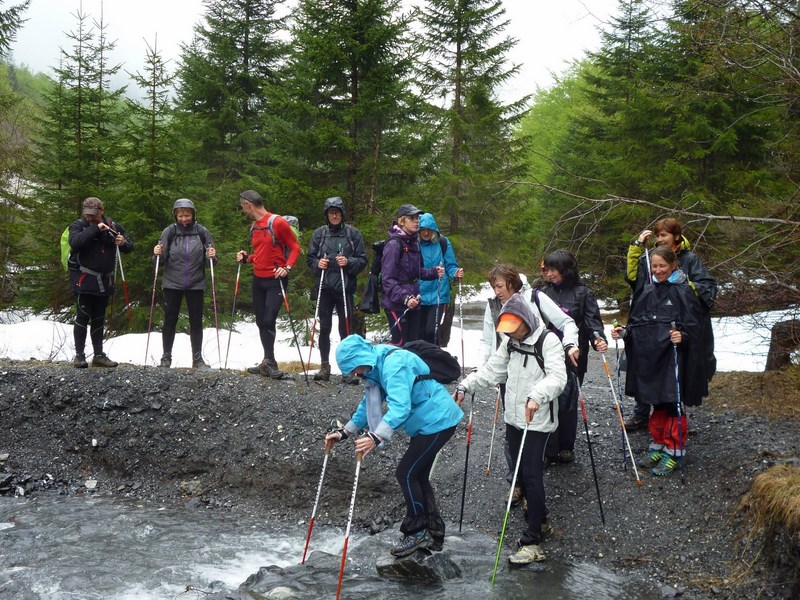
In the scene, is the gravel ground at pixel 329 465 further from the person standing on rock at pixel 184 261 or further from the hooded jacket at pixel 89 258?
the hooded jacket at pixel 89 258

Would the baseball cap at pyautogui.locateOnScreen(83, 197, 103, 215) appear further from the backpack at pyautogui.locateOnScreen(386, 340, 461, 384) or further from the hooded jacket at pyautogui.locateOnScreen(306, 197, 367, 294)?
the backpack at pyautogui.locateOnScreen(386, 340, 461, 384)

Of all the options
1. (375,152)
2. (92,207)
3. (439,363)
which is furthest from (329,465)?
(375,152)

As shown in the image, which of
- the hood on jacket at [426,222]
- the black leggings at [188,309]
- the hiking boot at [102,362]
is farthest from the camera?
the hiking boot at [102,362]

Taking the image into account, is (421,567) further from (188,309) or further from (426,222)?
(188,309)

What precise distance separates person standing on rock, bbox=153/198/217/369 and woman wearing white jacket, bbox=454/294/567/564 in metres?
5.16

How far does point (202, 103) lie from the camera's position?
20141 mm

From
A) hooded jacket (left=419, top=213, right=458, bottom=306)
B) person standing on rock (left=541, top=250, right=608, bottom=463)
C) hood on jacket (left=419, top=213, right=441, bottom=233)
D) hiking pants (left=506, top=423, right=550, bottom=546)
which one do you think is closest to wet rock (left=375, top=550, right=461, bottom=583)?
hiking pants (left=506, top=423, right=550, bottom=546)

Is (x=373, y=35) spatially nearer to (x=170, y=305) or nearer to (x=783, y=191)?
(x=170, y=305)

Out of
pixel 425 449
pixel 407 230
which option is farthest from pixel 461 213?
pixel 425 449

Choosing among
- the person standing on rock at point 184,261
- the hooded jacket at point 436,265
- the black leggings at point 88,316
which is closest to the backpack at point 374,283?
the hooded jacket at point 436,265

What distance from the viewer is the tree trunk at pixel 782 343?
8.02 meters

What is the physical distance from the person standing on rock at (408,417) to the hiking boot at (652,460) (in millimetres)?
2493

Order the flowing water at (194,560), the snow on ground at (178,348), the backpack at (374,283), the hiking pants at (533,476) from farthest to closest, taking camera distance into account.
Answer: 1. the snow on ground at (178,348)
2. the backpack at (374,283)
3. the hiking pants at (533,476)
4. the flowing water at (194,560)

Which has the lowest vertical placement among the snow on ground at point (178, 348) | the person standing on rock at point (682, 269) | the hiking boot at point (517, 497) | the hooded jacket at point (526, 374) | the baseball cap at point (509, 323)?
the hiking boot at point (517, 497)
